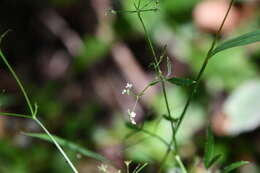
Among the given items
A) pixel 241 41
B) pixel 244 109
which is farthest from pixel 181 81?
pixel 244 109

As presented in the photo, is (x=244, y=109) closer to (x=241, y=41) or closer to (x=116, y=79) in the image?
(x=116, y=79)

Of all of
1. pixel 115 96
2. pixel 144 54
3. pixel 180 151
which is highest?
pixel 144 54

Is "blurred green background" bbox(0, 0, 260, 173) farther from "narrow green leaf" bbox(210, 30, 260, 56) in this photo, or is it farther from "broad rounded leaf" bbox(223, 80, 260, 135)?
"narrow green leaf" bbox(210, 30, 260, 56)

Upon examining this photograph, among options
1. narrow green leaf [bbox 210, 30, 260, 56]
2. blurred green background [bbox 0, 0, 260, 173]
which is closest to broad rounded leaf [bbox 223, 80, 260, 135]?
blurred green background [bbox 0, 0, 260, 173]

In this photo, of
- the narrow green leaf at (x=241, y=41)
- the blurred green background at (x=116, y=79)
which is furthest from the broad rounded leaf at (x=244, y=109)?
the narrow green leaf at (x=241, y=41)

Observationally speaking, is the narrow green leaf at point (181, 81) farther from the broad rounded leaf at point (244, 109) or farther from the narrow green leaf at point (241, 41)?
the broad rounded leaf at point (244, 109)

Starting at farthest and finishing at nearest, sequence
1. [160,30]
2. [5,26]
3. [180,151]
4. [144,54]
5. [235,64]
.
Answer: [5,26], [144,54], [160,30], [235,64], [180,151]

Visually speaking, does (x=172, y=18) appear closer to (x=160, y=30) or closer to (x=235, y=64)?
(x=160, y=30)

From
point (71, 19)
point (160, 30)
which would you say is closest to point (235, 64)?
point (160, 30)
